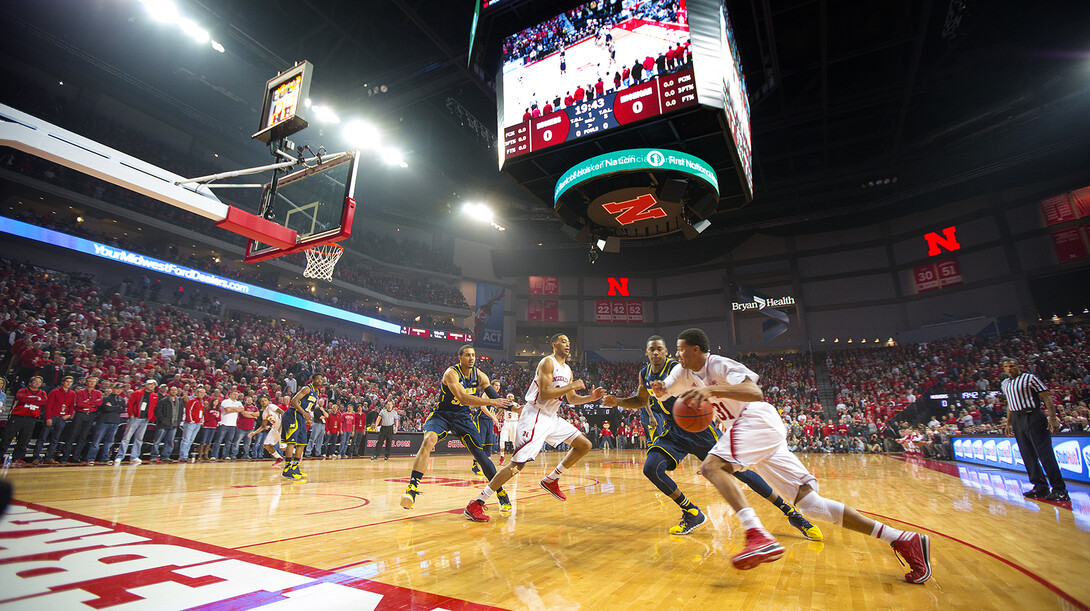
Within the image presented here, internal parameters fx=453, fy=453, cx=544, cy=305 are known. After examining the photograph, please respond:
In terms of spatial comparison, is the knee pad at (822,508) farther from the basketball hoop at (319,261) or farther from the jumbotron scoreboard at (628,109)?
the basketball hoop at (319,261)

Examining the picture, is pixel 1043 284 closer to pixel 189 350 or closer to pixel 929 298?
Result: pixel 929 298

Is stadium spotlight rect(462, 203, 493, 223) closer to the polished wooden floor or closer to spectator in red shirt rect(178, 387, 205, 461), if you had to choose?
spectator in red shirt rect(178, 387, 205, 461)

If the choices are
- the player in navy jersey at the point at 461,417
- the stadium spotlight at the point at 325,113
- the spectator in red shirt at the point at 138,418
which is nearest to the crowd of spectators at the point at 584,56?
the player in navy jersey at the point at 461,417

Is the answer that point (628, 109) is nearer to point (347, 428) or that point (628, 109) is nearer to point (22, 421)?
point (347, 428)

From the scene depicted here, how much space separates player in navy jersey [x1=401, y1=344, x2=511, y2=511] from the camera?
509cm

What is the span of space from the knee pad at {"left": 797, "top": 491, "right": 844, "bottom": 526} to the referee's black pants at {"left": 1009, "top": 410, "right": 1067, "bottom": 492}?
5.84 metres

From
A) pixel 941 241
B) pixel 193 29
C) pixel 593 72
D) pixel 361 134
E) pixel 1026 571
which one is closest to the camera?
pixel 1026 571

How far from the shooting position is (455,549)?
351 cm

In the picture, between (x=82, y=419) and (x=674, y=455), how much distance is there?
40.8 feet

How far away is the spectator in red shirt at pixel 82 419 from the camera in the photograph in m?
9.70

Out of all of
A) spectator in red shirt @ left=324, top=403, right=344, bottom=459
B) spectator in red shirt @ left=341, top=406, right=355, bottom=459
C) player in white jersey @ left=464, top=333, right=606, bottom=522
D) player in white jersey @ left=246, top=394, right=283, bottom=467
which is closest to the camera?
player in white jersey @ left=464, top=333, right=606, bottom=522

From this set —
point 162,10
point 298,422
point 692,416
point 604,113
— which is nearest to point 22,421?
point 298,422

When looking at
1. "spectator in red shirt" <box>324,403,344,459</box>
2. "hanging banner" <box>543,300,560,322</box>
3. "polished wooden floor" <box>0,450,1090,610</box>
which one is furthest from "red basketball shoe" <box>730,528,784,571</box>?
"hanging banner" <box>543,300,560,322</box>

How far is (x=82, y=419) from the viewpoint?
9.76 metres
